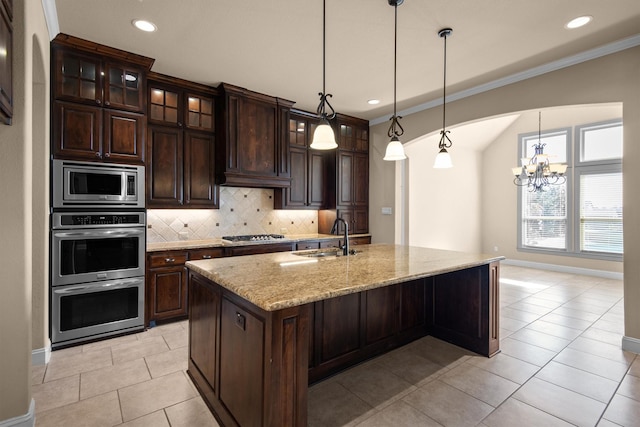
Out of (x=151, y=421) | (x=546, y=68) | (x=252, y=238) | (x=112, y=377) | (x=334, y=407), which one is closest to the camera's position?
(x=151, y=421)

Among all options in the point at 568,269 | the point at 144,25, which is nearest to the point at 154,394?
the point at 144,25

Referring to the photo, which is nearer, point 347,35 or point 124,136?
point 347,35

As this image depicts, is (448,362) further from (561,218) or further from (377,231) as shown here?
(561,218)

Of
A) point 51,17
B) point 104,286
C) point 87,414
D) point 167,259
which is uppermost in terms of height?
point 51,17

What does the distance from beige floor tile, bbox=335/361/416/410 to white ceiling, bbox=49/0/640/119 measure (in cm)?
287

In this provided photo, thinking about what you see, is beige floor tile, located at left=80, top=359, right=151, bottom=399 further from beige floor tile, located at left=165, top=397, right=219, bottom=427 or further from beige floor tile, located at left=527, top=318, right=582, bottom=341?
beige floor tile, located at left=527, top=318, right=582, bottom=341

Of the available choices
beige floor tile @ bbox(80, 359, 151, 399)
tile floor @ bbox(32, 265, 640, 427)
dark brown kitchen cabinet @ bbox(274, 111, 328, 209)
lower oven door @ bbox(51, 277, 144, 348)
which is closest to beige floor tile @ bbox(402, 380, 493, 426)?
tile floor @ bbox(32, 265, 640, 427)

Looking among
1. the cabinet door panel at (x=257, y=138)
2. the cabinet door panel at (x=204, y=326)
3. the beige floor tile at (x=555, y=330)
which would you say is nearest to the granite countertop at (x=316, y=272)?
the cabinet door panel at (x=204, y=326)

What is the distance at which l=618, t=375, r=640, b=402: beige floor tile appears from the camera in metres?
2.23

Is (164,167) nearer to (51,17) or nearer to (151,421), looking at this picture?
(51,17)

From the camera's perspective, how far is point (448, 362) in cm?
271

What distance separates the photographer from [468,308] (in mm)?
2977

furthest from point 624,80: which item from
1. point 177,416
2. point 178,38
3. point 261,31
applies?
point 177,416

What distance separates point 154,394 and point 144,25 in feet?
9.67
